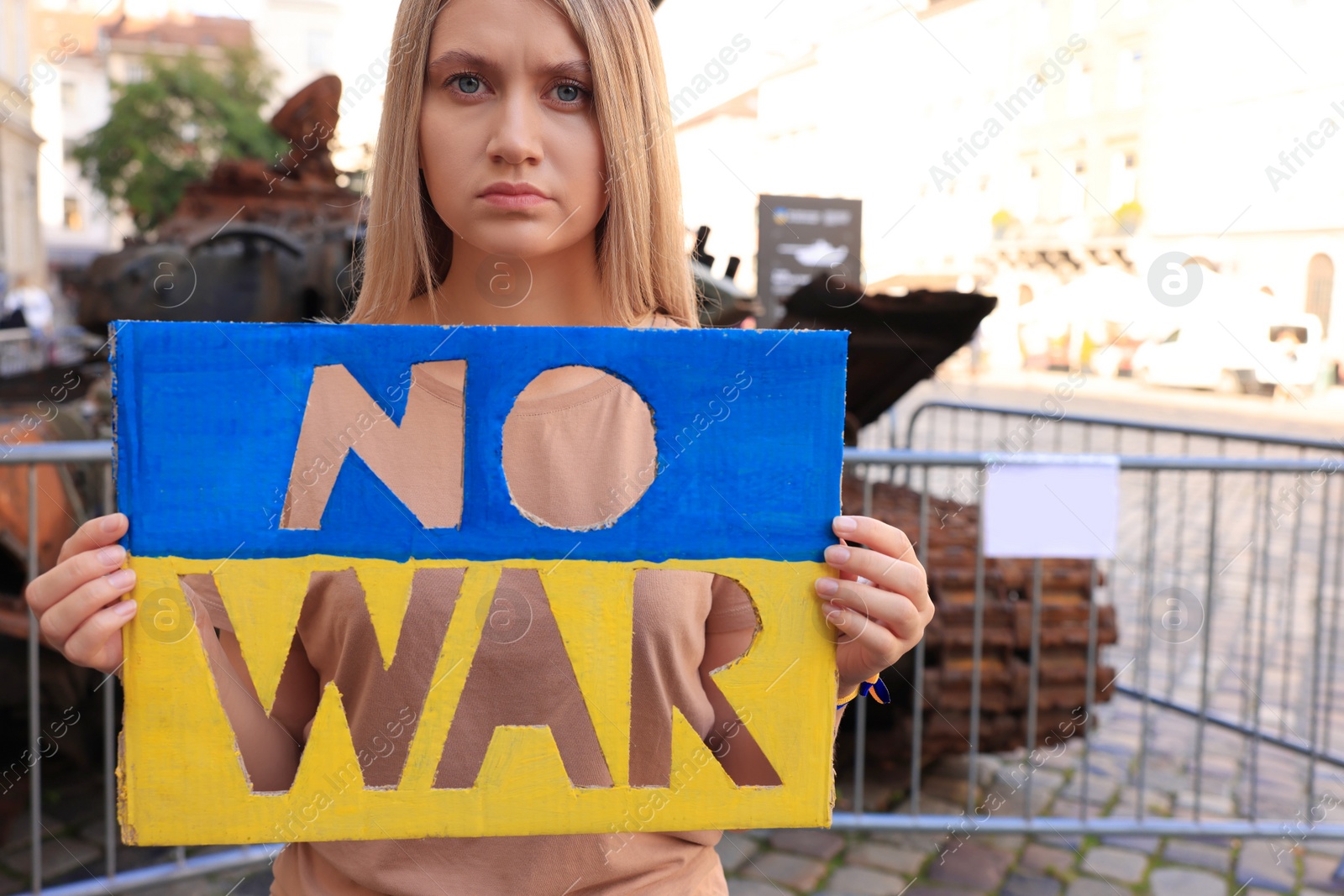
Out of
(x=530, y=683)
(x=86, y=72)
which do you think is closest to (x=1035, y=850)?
(x=530, y=683)

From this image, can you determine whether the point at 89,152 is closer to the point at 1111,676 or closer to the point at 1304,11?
the point at 1304,11

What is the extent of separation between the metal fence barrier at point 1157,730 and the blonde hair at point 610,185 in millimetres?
2101

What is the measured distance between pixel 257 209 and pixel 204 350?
4481 millimetres

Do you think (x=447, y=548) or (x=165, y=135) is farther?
(x=165, y=135)

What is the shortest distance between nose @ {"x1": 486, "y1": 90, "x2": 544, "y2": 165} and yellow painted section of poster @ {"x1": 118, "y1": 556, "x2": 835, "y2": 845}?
A: 0.45 m

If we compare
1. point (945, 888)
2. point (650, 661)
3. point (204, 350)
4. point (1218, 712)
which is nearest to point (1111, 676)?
point (945, 888)

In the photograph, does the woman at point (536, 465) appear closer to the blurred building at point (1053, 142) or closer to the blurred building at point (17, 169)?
A: the blurred building at point (1053, 142)

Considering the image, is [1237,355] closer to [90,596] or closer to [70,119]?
[90,596]

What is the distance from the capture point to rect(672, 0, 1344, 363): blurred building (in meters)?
4.53

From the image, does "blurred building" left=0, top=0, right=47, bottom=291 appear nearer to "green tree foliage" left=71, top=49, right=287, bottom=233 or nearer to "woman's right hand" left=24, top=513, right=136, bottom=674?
"green tree foliage" left=71, top=49, right=287, bottom=233

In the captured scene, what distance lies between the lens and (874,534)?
113cm

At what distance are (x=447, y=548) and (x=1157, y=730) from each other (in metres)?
4.71

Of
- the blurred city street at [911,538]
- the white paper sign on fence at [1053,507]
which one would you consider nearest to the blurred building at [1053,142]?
the blurred city street at [911,538]

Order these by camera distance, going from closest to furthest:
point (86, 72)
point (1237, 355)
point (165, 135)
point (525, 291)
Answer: point (525, 291), point (1237, 355), point (165, 135), point (86, 72)
